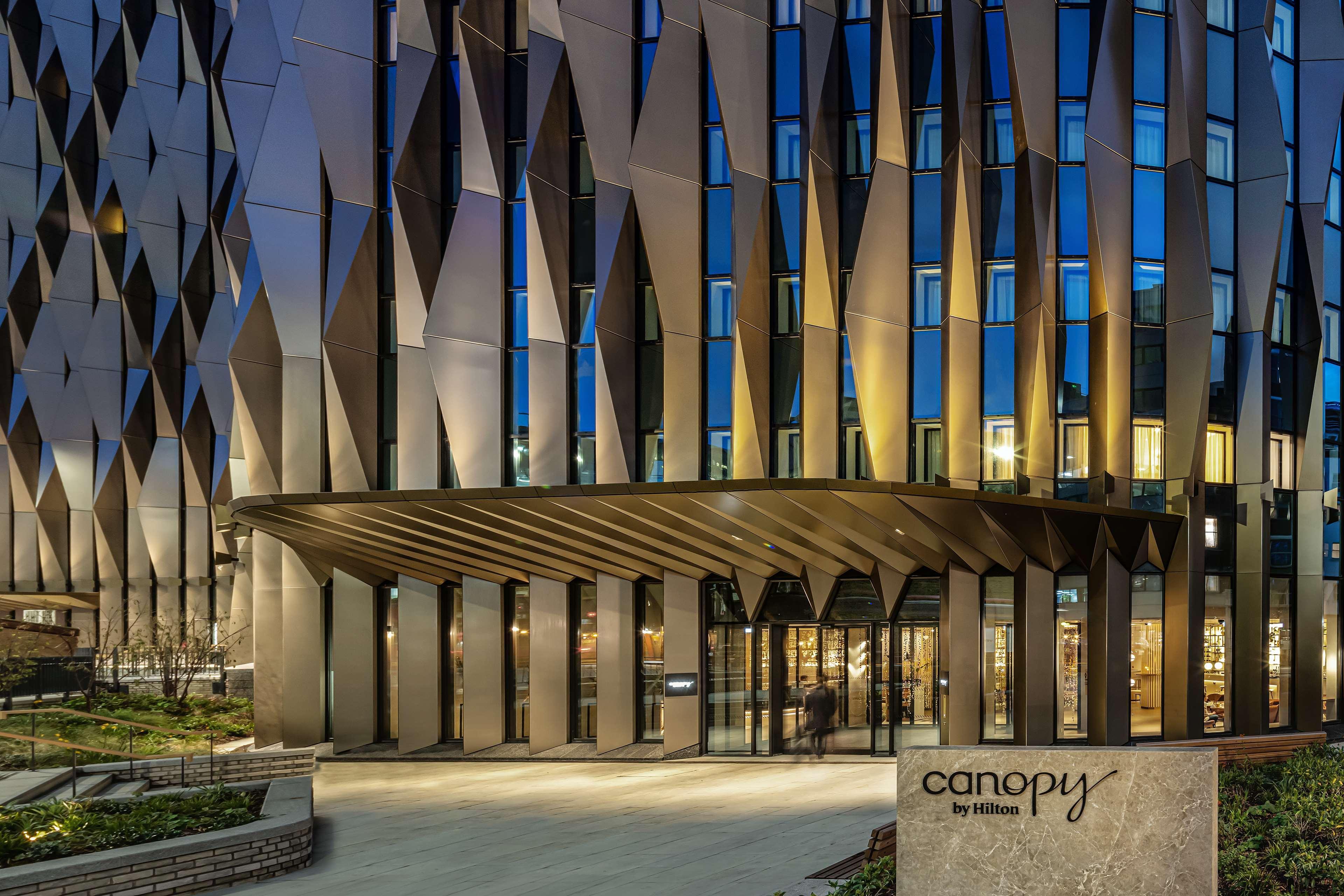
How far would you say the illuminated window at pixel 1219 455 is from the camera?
22.3m

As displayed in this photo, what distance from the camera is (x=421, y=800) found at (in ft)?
57.5

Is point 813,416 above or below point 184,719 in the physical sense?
above

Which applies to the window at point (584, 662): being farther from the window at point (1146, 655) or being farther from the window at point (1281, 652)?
the window at point (1281, 652)

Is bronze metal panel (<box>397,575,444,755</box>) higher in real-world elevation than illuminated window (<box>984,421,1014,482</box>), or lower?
lower

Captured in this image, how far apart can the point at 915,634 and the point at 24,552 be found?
96.2 ft

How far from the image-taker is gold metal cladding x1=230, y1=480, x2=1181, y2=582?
1781 centimetres

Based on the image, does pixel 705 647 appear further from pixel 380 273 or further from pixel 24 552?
pixel 24 552

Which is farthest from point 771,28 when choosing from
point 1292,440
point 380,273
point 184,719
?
point 184,719

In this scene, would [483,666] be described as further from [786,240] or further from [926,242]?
[926,242]

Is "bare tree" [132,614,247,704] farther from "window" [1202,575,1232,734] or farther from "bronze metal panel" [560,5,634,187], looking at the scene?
"window" [1202,575,1232,734]

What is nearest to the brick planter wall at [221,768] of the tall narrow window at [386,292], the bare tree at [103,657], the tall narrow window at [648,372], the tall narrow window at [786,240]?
the tall narrow window at [386,292]

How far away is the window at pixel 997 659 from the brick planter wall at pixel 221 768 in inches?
483

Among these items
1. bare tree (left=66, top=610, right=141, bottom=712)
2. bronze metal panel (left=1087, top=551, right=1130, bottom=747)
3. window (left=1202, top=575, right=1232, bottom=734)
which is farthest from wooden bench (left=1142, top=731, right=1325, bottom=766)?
bare tree (left=66, top=610, right=141, bottom=712)

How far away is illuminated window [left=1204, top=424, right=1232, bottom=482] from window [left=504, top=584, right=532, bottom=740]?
45.5ft
